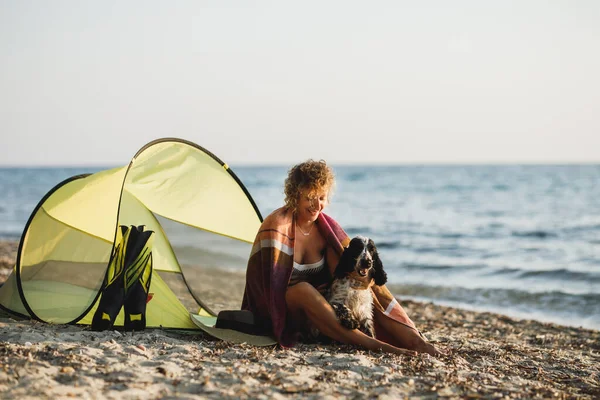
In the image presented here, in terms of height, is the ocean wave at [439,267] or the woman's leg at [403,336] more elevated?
the woman's leg at [403,336]

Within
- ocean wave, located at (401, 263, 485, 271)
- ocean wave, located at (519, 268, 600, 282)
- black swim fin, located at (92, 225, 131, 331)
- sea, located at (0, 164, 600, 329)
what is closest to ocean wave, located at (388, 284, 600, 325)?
sea, located at (0, 164, 600, 329)

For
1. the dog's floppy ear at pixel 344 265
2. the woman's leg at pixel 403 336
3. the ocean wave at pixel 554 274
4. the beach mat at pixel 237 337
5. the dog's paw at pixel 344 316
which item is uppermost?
the dog's floppy ear at pixel 344 265

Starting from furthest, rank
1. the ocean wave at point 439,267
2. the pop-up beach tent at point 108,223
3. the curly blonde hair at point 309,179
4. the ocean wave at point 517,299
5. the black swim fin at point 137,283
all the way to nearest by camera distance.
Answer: the ocean wave at point 439,267, the ocean wave at point 517,299, the pop-up beach tent at point 108,223, the black swim fin at point 137,283, the curly blonde hair at point 309,179

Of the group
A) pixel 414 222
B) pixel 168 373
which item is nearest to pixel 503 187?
pixel 414 222

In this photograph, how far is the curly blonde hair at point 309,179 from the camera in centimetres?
446

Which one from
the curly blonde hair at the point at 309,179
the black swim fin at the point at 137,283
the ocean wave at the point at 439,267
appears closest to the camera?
the curly blonde hair at the point at 309,179

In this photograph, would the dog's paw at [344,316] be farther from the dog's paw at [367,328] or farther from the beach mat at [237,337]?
the beach mat at [237,337]

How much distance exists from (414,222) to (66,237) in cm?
1493

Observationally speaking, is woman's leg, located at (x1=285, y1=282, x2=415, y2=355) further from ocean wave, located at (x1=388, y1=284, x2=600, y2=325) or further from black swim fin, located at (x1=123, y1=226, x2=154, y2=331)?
ocean wave, located at (x1=388, y1=284, x2=600, y2=325)

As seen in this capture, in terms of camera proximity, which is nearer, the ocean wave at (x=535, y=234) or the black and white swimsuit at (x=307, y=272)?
the black and white swimsuit at (x=307, y=272)

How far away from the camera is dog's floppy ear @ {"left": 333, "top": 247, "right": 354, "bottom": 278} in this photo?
14.4ft

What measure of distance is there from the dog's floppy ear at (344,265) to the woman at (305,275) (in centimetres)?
22

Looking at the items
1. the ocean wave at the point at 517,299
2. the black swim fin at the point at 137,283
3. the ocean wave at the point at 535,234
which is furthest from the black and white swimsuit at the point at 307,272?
the ocean wave at the point at 535,234

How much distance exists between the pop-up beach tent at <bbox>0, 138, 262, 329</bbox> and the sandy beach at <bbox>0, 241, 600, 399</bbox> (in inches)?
19.8
